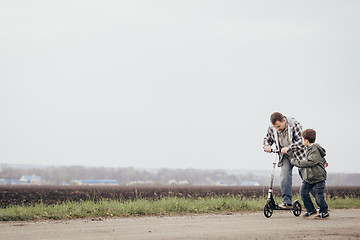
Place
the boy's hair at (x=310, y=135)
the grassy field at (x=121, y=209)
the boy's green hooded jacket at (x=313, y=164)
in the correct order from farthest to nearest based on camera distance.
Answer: the grassy field at (x=121, y=209), the boy's hair at (x=310, y=135), the boy's green hooded jacket at (x=313, y=164)

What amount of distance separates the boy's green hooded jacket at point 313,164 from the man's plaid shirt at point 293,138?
0.30 metres

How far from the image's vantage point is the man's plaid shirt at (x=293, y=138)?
385 inches

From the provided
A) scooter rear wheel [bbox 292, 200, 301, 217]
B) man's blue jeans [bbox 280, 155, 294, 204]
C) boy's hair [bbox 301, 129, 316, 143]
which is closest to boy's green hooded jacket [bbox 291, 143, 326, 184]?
boy's hair [bbox 301, 129, 316, 143]

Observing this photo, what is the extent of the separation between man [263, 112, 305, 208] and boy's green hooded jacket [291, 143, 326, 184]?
32 centimetres

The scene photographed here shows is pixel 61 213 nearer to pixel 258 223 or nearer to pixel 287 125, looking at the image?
pixel 258 223

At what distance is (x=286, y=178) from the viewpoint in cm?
1004

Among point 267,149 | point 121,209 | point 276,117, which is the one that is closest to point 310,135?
point 276,117

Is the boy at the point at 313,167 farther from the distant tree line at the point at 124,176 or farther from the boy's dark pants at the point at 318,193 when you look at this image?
the distant tree line at the point at 124,176

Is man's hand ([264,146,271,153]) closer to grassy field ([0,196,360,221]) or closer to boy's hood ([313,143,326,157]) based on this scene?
boy's hood ([313,143,326,157])

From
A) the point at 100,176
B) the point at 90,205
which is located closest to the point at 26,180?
the point at 100,176

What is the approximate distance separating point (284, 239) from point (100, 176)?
618 ft

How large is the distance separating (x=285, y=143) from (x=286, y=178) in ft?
2.33

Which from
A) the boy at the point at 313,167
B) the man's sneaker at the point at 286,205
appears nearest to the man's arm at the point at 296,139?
the boy at the point at 313,167

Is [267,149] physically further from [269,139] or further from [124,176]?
[124,176]
